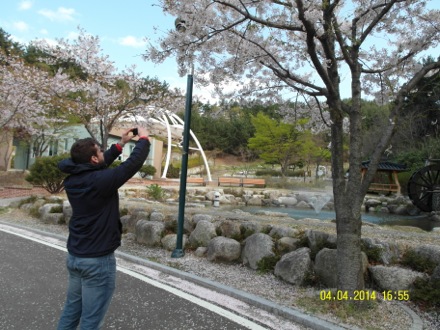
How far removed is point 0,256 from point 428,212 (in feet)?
57.4

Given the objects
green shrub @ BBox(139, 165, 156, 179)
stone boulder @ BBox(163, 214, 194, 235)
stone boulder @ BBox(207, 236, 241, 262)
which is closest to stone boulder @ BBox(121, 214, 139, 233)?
stone boulder @ BBox(163, 214, 194, 235)

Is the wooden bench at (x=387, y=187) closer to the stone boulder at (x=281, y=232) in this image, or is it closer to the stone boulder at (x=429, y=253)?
the stone boulder at (x=281, y=232)

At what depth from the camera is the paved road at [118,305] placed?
321cm

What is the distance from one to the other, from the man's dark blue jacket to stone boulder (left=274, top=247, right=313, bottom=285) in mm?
2687

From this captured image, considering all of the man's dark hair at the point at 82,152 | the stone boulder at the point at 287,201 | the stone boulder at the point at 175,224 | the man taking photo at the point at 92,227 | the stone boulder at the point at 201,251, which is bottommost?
the stone boulder at the point at 287,201

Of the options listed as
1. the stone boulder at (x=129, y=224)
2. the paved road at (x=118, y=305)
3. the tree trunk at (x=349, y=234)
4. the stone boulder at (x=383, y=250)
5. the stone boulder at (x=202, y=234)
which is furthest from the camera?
the stone boulder at (x=129, y=224)

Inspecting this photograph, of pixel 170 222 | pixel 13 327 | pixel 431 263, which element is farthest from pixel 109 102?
pixel 431 263

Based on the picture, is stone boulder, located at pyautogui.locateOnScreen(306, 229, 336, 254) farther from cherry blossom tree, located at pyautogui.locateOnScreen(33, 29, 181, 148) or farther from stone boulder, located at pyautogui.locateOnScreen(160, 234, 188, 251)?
cherry blossom tree, located at pyautogui.locateOnScreen(33, 29, 181, 148)

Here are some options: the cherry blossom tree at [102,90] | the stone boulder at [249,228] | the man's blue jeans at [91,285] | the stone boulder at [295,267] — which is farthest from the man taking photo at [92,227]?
the cherry blossom tree at [102,90]

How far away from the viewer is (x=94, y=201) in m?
2.30

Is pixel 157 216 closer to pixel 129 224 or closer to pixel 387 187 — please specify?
pixel 129 224

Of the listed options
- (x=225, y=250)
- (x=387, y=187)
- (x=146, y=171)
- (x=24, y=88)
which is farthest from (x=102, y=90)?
(x=387, y=187)

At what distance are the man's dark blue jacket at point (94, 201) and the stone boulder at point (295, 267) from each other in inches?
106

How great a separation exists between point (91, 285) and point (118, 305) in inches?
60.2
